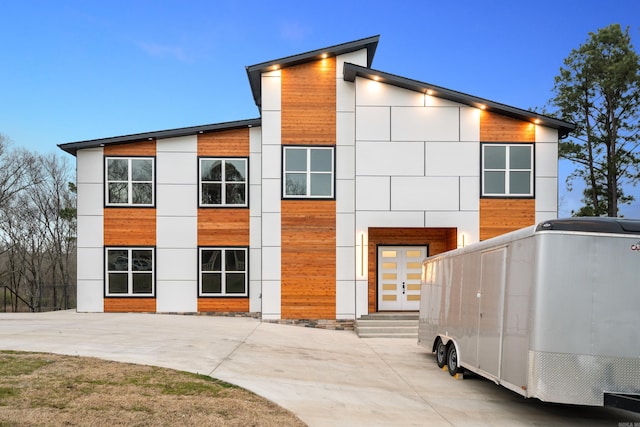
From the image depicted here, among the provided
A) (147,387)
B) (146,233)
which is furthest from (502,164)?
(147,387)

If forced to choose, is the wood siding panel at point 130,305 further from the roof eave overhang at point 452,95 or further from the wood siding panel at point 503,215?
the wood siding panel at point 503,215

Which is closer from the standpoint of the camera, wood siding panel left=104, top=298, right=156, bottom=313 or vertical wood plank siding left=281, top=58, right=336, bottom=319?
vertical wood plank siding left=281, top=58, right=336, bottom=319

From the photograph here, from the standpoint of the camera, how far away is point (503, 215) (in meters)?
17.8

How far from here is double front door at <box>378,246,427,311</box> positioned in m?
18.4

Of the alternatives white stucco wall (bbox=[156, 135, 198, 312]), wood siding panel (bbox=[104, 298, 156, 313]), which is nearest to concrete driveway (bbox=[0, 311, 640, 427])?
wood siding panel (bbox=[104, 298, 156, 313])

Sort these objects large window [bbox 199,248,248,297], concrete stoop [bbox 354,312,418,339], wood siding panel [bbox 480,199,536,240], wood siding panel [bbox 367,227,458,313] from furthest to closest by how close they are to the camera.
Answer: large window [bbox 199,248,248,297]
wood siding panel [bbox 367,227,458,313]
wood siding panel [bbox 480,199,536,240]
concrete stoop [bbox 354,312,418,339]

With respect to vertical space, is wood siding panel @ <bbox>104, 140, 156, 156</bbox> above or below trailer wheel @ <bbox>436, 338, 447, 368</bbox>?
above

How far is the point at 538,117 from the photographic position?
17.4 m

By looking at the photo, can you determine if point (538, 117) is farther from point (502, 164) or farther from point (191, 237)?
point (191, 237)

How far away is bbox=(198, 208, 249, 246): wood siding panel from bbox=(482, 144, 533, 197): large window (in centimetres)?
899

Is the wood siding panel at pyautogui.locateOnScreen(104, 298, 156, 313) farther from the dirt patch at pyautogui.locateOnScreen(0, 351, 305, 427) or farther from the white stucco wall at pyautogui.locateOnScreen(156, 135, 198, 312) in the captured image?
the dirt patch at pyautogui.locateOnScreen(0, 351, 305, 427)

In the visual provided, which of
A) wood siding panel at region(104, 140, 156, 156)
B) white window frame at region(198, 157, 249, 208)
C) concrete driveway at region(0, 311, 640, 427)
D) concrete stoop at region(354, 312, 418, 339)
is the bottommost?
concrete stoop at region(354, 312, 418, 339)

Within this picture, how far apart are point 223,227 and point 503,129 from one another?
35.4 ft

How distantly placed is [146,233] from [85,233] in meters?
2.21
